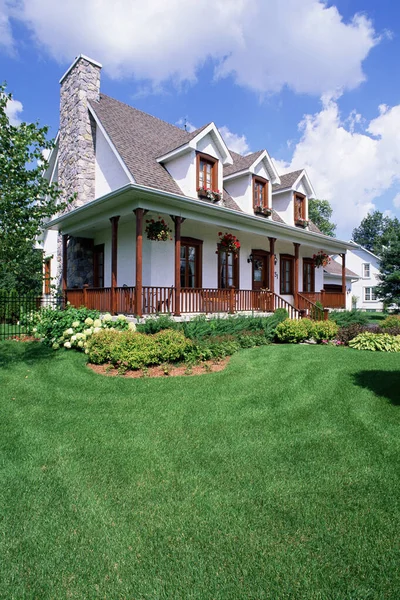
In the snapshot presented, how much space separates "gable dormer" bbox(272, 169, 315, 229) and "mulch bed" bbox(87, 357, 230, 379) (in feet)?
34.3

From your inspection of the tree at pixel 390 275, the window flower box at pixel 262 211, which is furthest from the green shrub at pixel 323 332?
the tree at pixel 390 275

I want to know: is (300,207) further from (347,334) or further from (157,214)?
(157,214)

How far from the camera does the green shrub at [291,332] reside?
10414mm

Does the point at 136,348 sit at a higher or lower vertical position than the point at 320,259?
lower

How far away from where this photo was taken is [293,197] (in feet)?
51.4

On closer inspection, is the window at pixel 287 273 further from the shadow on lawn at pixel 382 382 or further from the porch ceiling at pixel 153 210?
the shadow on lawn at pixel 382 382

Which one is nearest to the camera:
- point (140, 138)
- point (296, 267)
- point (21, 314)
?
point (140, 138)

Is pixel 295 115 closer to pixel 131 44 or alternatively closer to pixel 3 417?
pixel 131 44

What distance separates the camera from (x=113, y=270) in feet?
33.5

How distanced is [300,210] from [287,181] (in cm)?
152

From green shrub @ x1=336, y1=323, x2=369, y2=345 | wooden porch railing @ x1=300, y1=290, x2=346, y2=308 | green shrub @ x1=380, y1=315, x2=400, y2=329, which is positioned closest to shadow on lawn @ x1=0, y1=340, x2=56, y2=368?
green shrub @ x1=336, y1=323, x2=369, y2=345

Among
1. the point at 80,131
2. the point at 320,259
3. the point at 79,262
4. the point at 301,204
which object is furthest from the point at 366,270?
the point at 80,131

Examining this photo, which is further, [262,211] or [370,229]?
[370,229]

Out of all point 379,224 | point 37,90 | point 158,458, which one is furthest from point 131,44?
point 379,224
